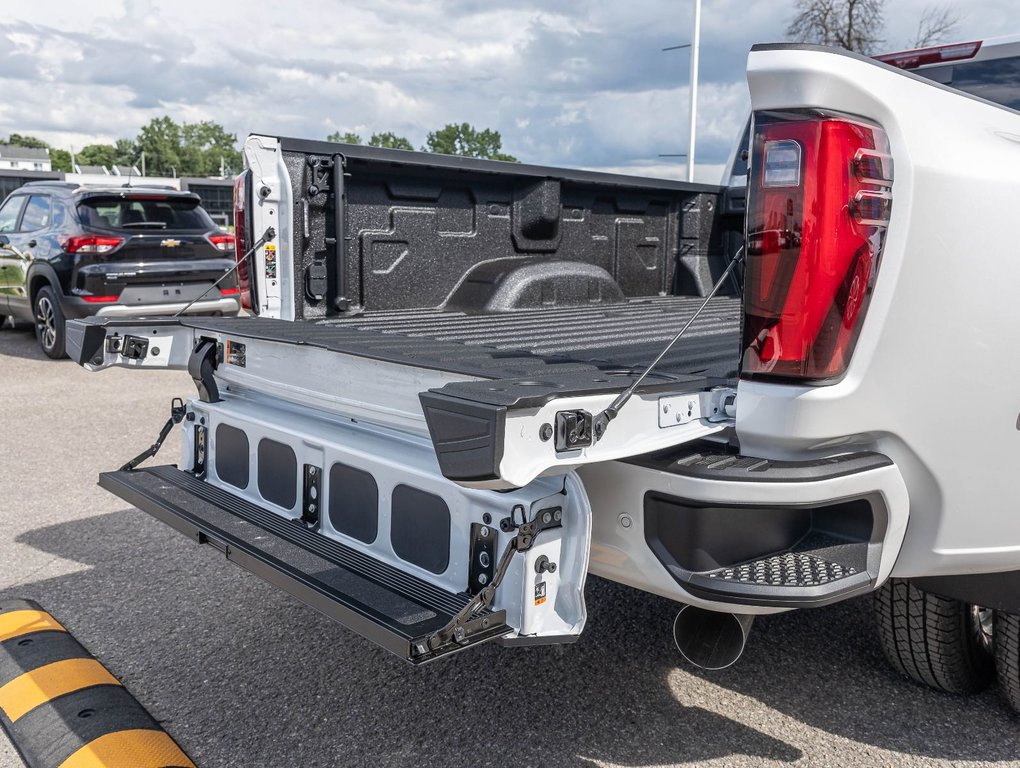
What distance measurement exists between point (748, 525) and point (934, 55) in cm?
262

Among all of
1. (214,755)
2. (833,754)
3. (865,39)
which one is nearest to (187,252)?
(214,755)

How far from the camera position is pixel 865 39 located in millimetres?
15094

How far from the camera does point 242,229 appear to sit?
342 cm

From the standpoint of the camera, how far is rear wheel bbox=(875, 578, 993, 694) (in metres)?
2.64

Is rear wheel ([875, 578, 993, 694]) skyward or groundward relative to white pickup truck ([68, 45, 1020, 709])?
groundward

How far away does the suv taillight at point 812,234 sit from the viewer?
183 cm

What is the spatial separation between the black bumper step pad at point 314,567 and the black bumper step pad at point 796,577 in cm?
47

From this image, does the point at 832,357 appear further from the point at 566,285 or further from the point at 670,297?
the point at 670,297

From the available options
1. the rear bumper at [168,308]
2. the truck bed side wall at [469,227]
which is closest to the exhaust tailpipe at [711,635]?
the truck bed side wall at [469,227]

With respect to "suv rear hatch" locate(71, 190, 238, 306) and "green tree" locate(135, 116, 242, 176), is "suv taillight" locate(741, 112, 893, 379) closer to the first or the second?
"suv rear hatch" locate(71, 190, 238, 306)

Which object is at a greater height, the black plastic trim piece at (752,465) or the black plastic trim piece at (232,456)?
the black plastic trim piece at (752,465)

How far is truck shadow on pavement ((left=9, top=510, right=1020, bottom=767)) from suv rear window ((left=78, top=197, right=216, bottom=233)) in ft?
20.7

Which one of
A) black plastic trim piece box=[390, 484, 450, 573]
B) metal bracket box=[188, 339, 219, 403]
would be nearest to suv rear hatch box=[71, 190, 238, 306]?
metal bracket box=[188, 339, 219, 403]

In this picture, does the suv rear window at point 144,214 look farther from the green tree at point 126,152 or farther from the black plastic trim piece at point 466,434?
the green tree at point 126,152
